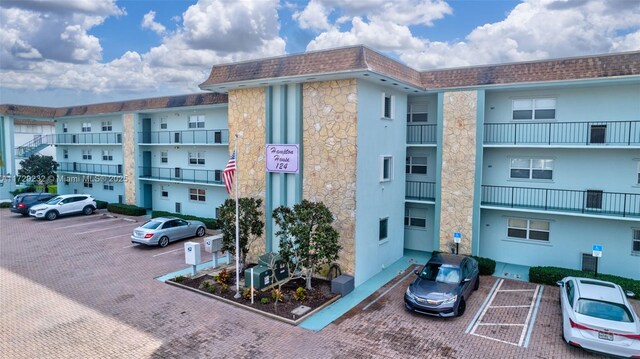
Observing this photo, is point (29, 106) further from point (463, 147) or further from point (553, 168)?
point (553, 168)

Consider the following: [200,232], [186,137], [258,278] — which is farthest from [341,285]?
[186,137]

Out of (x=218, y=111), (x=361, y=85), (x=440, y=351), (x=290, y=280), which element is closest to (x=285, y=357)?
(x=440, y=351)

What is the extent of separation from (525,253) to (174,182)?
71.6 feet

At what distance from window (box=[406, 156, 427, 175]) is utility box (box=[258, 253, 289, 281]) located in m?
8.12

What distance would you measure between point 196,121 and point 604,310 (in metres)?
24.4

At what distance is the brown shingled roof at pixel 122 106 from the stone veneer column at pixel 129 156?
901 mm

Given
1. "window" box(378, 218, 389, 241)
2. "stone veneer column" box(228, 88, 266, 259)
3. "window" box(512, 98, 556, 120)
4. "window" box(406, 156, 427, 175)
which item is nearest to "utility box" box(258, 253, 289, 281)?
"stone veneer column" box(228, 88, 266, 259)

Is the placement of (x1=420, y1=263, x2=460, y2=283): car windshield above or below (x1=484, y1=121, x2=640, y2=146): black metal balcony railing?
below

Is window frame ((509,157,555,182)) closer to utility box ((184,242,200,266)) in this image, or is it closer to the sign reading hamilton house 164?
the sign reading hamilton house 164

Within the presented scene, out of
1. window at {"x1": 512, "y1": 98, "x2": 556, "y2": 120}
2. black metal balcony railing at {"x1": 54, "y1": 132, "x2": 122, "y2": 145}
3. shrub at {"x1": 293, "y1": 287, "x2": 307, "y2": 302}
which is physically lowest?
shrub at {"x1": 293, "y1": 287, "x2": 307, "y2": 302}

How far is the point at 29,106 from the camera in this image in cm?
3634

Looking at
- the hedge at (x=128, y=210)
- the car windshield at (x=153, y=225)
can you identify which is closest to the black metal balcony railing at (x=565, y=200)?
the car windshield at (x=153, y=225)

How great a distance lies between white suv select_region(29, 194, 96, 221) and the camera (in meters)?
26.9

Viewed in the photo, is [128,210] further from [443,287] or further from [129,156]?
[443,287]
